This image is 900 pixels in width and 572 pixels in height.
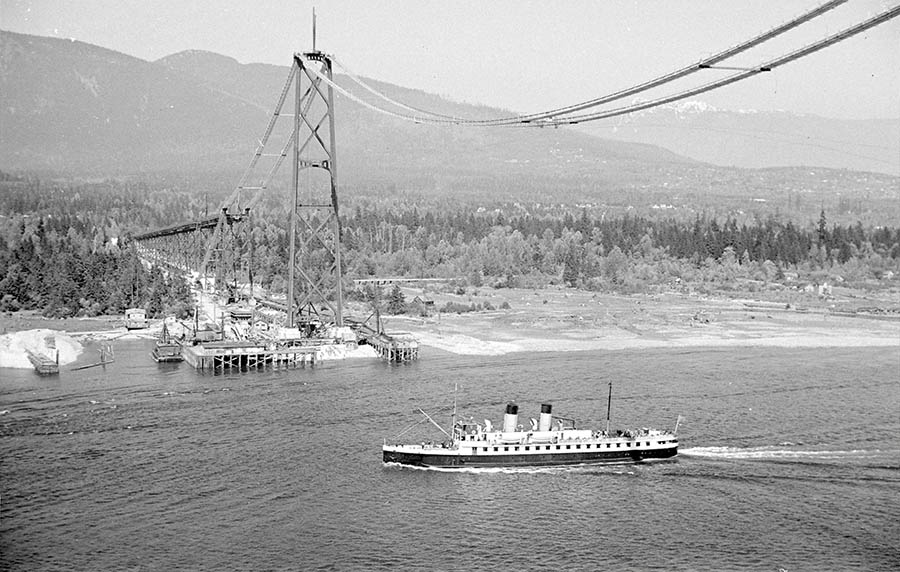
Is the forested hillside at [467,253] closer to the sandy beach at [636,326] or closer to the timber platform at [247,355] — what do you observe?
the sandy beach at [636,326]

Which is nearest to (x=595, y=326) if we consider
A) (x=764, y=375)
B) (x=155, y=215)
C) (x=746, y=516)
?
(x=764, y=375)

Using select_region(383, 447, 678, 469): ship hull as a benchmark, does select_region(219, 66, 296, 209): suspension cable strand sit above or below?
above

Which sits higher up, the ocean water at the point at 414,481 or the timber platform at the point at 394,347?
the timber platform at the point at 394,347

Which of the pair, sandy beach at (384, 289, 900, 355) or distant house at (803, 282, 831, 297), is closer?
sandy beach at (384, 289, 900, 355)

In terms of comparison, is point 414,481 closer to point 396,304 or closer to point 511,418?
point 511,418

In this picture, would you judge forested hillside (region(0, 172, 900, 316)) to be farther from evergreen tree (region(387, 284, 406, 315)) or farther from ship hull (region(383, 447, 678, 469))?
ship hull (region(383, 447, 678, 469))

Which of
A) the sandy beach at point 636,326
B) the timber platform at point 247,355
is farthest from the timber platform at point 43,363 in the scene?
the sandy beach at point 636,326

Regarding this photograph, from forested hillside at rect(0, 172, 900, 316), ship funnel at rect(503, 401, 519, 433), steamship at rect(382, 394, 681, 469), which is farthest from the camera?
forested hillside at rect(0, 172, 900, 316)

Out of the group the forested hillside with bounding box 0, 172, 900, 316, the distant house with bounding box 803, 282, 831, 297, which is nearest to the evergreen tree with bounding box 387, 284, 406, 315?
the forested hillside with bounding box 0, 172, 900, 316

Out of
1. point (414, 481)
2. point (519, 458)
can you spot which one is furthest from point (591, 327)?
point (414, 481)

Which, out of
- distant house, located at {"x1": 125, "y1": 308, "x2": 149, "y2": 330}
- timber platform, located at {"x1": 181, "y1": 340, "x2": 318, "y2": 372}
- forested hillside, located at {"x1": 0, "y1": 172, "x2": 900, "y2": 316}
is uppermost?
forested hillside, located at {"x1": 0, "y1": 172, "x2": 900, "y2": 316}
